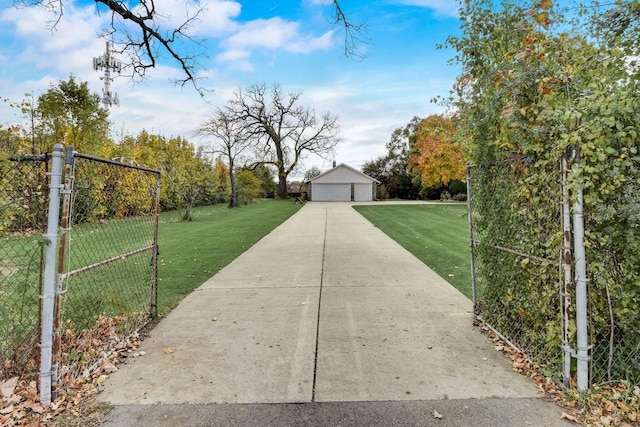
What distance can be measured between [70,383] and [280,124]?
4328 centimetres

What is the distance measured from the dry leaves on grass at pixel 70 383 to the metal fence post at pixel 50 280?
105 millimetres

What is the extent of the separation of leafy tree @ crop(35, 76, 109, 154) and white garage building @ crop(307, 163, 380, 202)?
30.3 meters

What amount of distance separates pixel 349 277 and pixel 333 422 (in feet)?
13.2

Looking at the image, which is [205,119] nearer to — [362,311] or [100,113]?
[100,113]

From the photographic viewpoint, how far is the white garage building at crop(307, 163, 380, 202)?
4447cm

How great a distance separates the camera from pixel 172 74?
8000 millimetres

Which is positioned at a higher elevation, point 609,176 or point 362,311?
point 609,176

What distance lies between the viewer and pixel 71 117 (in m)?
14.7

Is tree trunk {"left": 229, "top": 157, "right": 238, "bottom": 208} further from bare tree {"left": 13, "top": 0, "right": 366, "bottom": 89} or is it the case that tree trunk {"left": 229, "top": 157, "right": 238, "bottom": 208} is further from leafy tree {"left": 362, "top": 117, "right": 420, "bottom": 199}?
leafy tree {"left": 362, "top": 117, "right": 420, "bottom": 199}

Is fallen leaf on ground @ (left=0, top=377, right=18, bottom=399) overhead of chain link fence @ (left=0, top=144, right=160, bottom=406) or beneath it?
beneath

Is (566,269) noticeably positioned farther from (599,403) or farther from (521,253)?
(599,403)

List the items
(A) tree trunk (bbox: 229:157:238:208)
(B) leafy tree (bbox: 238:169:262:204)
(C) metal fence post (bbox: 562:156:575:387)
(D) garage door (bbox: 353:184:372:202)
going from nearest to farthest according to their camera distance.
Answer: (C) metal fence post (bbox: 562:156:575:387) → (A) tree trunk (bbox: 229:157:238:208) → (B) leafy tree (bbox: 238:169:262:204) → (D) garage door (bbox: 353:184:372:202)

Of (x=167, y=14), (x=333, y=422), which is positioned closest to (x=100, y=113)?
(x=167, y=14)

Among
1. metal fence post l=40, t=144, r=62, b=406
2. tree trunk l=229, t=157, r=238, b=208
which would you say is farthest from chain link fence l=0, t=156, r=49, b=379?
tree trunk l=229, t=157, r=238, b=208
